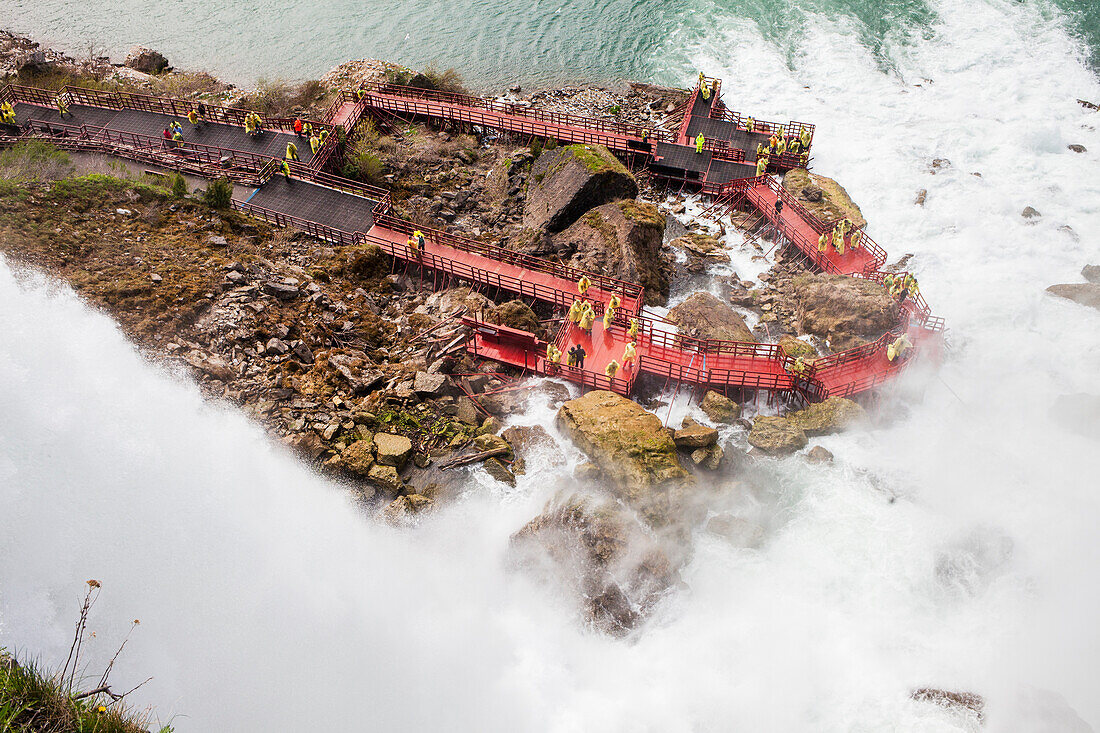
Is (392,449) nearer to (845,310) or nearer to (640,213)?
(640,213)

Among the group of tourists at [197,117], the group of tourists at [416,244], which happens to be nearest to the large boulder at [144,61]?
the group of tourists at [197,117]

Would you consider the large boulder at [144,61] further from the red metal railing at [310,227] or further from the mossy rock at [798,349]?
the mossy rock at [798,349]

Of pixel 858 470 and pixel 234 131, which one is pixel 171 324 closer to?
pixel 234 131

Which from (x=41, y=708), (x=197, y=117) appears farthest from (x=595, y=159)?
(x=41, y=708)

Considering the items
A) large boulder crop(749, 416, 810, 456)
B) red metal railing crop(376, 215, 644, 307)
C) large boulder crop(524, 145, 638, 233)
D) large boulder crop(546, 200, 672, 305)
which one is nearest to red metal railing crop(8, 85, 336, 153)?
red metal railing crop(376, 215, 644, 307)

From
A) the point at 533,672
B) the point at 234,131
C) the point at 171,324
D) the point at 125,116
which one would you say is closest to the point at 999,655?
the point at 533,672

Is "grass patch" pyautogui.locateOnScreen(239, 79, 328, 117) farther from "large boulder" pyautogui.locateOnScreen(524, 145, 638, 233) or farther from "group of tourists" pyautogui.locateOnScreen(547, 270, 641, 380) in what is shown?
"group of tourists" pyautogui.locateOnScreen(547, 270, 641, 380)

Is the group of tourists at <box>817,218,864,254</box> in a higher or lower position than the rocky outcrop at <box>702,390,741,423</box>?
higher
